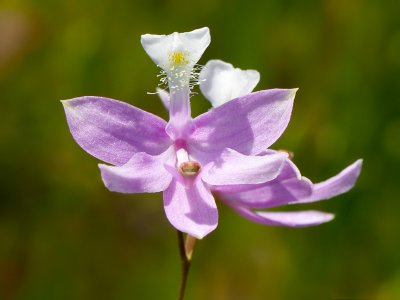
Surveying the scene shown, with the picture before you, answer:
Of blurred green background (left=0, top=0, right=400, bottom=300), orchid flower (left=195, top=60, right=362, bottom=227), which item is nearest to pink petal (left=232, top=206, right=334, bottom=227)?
orchid flower (left=195, top=60, right=362, bottom=227)

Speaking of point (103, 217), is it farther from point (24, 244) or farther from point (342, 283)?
point (342, 283)

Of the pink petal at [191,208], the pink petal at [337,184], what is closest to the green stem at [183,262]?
the pink petal at [191,208]

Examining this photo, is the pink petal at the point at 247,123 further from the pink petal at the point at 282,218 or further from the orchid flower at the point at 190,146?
the pink petal at the point at 282,218

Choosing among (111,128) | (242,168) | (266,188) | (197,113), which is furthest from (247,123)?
(197,113)

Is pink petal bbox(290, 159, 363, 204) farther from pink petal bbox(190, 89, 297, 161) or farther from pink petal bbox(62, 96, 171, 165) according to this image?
pink petal bbox(62, 96, 171, 165)

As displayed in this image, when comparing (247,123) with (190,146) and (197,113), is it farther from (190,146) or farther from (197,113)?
(197,113)

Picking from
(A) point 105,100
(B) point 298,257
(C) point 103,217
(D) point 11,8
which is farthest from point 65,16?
(A) point 105,100

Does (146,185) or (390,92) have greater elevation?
(146,185)
